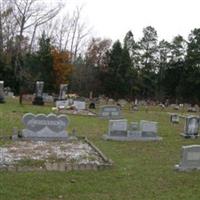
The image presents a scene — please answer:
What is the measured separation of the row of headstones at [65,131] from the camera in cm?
1159

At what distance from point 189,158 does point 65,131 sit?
5.38 metres

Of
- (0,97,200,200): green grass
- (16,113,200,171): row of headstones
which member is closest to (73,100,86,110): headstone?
(16,113,200,171): row of headstones

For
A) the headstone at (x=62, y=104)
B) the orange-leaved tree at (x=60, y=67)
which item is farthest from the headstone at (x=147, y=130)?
the orange-leaved tree at (x=60, y=67)

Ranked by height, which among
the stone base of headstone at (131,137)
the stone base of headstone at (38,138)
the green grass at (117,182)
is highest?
the stone base of headstone at (131,137)

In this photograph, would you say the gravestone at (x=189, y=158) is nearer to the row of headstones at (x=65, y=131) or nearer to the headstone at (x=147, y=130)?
the row of headstones at (x=65, y=131)

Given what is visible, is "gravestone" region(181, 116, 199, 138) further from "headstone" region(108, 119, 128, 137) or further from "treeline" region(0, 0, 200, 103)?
"treeline" region(0, 0, 200, 103)

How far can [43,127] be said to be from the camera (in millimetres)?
15516

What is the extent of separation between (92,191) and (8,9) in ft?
135

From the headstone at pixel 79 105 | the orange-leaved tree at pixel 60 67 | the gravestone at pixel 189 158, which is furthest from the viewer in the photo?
the orange-leaved tree at pixel 60 67

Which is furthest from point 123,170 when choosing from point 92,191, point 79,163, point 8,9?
point 8,9

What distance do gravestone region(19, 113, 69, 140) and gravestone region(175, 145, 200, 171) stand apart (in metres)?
5.14

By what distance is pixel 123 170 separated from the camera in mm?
11336

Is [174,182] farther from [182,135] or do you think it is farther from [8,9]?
[8,9]

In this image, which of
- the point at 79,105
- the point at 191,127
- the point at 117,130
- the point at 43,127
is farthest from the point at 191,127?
the point at 79,105
